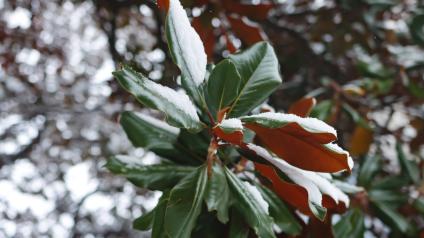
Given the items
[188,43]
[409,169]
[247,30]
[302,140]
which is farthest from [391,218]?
[188,43]

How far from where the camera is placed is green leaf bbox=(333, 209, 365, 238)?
1246mm

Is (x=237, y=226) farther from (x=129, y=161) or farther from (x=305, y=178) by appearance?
(x=129, y=161)

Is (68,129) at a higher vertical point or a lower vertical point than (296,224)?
lower

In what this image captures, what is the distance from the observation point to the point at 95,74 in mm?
3246

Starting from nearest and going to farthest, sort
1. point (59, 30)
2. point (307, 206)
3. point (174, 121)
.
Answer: point (174, 121) → point (307, 206) → point (59, 30)

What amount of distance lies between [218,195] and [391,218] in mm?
818

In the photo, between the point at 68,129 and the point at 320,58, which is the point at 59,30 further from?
the point at 320,58

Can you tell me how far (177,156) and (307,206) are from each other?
0.32 meters

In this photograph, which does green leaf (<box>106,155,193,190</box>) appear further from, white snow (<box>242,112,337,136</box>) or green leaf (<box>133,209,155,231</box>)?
white snow (<box>242,112,337,136</box>)

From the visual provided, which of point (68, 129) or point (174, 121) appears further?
point (68, 129)

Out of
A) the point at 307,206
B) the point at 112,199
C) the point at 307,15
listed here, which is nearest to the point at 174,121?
the point at 307,206

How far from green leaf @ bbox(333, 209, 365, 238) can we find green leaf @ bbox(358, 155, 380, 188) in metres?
0.22

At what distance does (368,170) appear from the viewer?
1.56m

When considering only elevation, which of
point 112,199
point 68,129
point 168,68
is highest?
Answer: point 168,68
